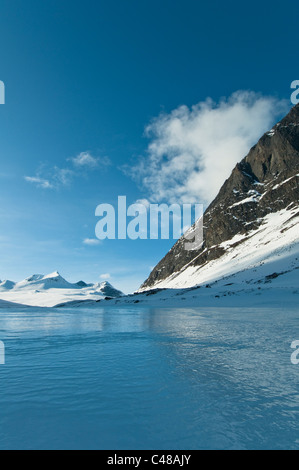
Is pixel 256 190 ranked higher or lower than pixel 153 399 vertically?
higher

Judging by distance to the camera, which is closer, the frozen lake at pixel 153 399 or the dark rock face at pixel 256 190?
the frozen lake at pixel 153 399

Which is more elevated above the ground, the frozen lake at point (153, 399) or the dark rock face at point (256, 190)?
the dark rock face at point (256, 190)

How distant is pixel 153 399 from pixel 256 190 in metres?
143

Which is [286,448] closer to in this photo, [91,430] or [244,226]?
[91,430]

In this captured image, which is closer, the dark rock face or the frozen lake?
the frozen lake

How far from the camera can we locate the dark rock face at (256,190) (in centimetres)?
11111

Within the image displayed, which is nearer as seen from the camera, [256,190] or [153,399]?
[153,399]

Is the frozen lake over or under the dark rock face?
under

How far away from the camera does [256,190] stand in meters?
133

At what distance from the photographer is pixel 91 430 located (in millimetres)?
3318

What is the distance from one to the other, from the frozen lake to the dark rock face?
10104 cm

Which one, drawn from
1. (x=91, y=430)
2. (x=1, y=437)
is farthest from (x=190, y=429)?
(x=1, y=437)

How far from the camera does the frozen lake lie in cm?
311

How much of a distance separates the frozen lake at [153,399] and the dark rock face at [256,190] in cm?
10104
